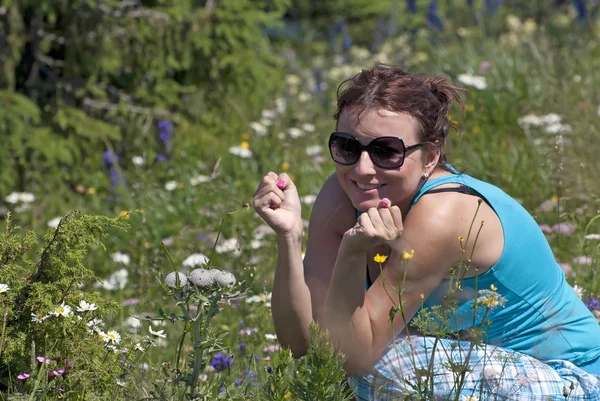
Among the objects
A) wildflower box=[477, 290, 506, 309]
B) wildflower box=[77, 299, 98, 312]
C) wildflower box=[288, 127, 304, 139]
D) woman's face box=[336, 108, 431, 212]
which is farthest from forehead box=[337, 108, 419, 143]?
wildflower box=[288, 127, 304, 139]

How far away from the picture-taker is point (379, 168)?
2328mm

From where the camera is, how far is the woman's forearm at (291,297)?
232 cm

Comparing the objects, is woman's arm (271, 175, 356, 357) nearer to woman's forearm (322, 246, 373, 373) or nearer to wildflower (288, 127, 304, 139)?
Result: woman's forearm (322, 246, 373, 373)

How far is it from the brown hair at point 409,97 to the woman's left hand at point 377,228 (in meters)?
0.39

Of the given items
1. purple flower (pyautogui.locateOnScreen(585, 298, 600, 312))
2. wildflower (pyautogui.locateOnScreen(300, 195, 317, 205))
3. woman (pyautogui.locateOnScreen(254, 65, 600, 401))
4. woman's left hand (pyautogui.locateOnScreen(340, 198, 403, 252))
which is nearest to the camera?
woman's left hand (pyautogui.locateOnScreen(340, 198, 403, 252))

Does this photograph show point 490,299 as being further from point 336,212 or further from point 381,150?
point 336,212

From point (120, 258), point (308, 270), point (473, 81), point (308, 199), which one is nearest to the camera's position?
point (308, 270)

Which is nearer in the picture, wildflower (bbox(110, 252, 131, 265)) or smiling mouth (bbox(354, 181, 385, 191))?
smiling mouth (bbox(354, 181, 385, 191))

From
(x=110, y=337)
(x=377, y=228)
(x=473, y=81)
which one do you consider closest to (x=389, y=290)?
(x=377, y=228)

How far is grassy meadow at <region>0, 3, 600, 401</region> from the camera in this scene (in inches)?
85.7

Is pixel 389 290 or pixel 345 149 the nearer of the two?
pixel 389 290

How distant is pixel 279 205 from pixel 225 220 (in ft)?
6.77

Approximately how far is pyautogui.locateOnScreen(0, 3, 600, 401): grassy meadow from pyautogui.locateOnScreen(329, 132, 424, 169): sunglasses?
34 cm

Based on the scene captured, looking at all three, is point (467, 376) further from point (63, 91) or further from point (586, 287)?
point (63, 91)
